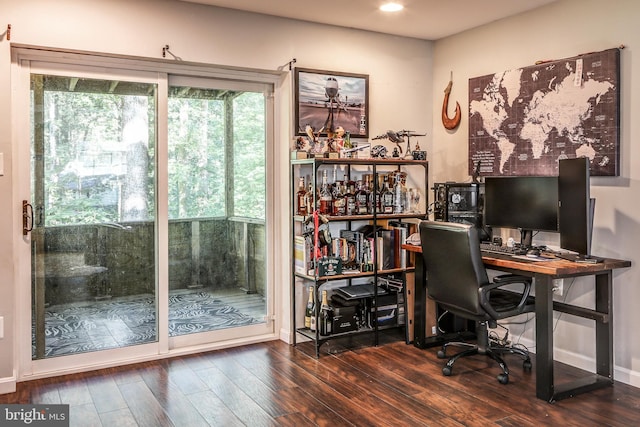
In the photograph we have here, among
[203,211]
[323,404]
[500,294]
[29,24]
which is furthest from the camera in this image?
[203,211]

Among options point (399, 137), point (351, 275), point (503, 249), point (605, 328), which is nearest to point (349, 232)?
point (351, 275)

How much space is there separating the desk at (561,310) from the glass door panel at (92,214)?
2.41 metres

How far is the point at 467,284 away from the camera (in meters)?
3.40

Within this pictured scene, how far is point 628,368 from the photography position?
343cm

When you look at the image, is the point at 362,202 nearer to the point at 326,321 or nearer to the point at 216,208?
the point at 326,321

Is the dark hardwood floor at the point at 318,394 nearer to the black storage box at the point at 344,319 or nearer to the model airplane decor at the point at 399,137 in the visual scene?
the black storage box at the point at 344,319

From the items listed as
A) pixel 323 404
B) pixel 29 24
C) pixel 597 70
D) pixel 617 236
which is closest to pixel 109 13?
pixel 29 24

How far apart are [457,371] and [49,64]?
335 centimetres

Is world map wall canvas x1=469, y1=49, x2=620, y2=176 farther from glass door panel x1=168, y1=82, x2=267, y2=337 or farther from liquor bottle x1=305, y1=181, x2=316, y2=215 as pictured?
glass door panel x1=168, y1=82, x2=267, y2=337

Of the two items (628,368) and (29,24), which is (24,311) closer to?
(29,24)

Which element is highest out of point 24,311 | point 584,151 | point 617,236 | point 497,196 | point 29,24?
point 29,24

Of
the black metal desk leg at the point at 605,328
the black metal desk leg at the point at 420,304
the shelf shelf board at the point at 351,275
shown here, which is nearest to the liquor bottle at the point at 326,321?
the shelf shelf board at the point at 351,275

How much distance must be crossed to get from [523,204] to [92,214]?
2.98 m

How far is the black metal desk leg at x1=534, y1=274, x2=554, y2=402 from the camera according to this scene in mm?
3137
